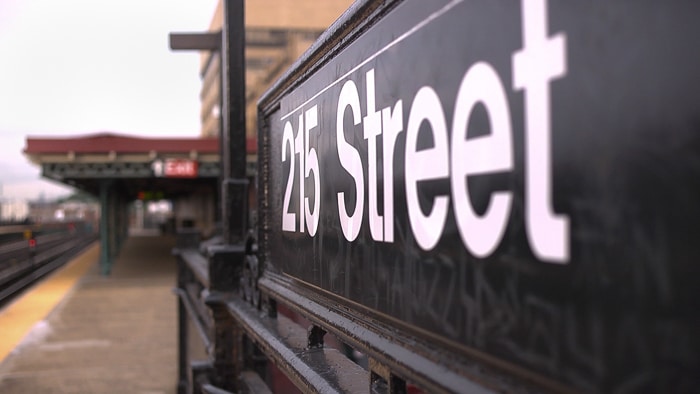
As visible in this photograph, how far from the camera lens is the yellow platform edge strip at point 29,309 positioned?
35.3 feet

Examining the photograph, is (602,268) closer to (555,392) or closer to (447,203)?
(555,392)

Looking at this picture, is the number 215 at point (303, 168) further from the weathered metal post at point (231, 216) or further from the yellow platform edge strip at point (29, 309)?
the yellow platform edge strip at point (29, 309)

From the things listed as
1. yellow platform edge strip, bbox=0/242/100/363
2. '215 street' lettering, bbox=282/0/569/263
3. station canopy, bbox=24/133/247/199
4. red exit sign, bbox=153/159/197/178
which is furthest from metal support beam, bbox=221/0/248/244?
red exit sign, bbox=153/159/197/178

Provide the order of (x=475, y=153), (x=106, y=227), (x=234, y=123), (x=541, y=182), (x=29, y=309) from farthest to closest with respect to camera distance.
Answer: (x=106, y=227)
(x=29, y=309)
(x=234, y=123)
(x=475, y=153)
(x=541, y=182)

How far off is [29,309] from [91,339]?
430cm

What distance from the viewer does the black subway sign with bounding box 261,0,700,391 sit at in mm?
704

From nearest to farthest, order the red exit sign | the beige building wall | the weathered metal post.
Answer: the weathered metal post → the red exit sign → the beige building wall

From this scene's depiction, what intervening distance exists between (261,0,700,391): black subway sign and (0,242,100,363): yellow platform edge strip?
9888 millimetres

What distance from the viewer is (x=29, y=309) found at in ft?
45.6

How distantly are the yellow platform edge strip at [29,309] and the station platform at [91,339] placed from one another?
0.02 metres

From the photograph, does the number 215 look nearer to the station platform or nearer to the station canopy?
the station platform

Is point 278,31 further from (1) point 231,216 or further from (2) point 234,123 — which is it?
(1) point 231,216

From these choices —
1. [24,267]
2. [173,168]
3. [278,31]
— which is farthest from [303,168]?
[278,31]

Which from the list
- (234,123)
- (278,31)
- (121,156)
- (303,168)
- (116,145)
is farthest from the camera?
(278,31)
